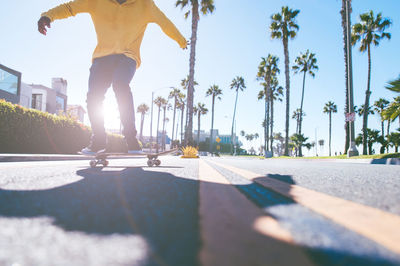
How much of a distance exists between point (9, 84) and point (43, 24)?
28.4m

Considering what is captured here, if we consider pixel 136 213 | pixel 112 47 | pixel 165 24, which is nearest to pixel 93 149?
pixel 112 47

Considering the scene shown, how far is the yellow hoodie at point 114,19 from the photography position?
11.2ft

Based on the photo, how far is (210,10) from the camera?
22672 mm

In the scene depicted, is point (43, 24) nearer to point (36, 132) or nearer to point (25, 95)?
point (36, 132)

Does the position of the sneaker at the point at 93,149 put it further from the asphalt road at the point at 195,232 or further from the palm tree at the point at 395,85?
the palm tree at the point at 395,85

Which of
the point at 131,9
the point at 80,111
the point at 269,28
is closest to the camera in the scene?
the point at 131,9

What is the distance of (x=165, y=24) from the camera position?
12.6 feet

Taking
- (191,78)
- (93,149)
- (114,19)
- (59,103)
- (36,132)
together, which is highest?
(59,103)

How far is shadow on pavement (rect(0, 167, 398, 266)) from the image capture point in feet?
1.82

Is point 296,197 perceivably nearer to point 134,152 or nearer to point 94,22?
point 134,152

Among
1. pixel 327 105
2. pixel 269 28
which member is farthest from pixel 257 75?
pixel 327 105

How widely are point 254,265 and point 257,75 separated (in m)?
41.3

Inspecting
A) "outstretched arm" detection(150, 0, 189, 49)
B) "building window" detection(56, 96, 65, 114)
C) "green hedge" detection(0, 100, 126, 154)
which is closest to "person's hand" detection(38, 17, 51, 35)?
"outstretched arm" detection(150, 0, 189, 49)

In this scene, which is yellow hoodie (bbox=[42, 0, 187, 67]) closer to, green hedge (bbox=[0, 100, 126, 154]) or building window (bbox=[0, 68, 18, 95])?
green hedge (bbox=[0, 100, 126, 154])
